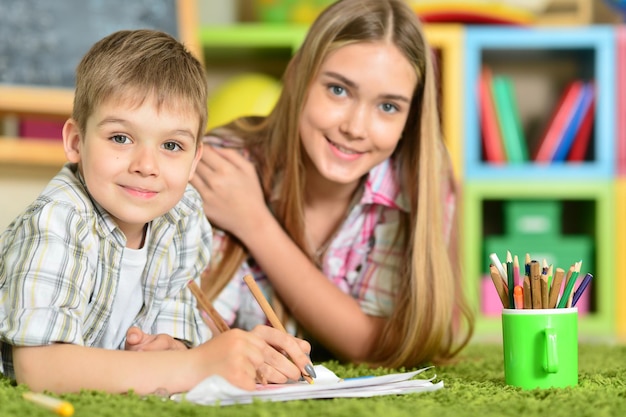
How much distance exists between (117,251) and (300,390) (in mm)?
328

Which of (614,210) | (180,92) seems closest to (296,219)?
(180,92)

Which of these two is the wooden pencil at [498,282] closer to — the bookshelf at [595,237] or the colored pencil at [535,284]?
the colored pencil at [535,284]

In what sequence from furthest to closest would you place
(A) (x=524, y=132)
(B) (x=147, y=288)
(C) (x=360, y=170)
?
(A) (x=524, y=132) → (C) (x=360, y=170) → (B) (x=147, y=288)

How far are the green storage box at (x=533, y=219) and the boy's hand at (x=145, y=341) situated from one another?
156cm

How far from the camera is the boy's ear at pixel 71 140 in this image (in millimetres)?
1066

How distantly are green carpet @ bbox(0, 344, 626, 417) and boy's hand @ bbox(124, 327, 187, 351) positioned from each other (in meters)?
0.16

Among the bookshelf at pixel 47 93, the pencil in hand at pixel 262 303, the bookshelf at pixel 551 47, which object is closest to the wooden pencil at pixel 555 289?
the pencil in hand at pixel 262 303

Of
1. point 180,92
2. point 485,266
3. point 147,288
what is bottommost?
point 485,266

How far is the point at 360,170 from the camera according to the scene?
1460 millimetres

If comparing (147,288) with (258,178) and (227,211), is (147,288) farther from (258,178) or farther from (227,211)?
(258,178)

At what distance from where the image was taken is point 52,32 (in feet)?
7.23

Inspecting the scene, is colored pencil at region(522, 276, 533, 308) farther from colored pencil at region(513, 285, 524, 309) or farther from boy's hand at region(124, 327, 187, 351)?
boy's hand at region(124, 327, 187, 351)

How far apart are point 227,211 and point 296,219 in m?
0.13

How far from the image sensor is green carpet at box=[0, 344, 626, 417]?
81 centimetres
